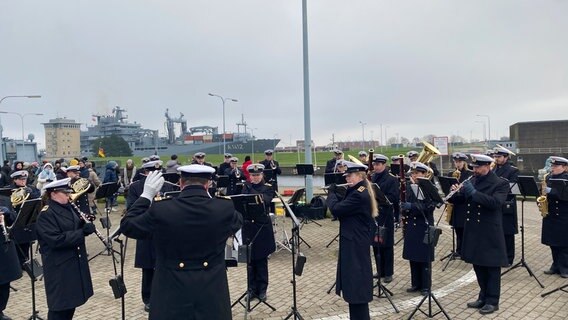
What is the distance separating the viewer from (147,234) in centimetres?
399

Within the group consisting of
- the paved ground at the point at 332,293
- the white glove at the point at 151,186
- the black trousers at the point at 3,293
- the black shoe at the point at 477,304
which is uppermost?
the white glove at the point at 151,186

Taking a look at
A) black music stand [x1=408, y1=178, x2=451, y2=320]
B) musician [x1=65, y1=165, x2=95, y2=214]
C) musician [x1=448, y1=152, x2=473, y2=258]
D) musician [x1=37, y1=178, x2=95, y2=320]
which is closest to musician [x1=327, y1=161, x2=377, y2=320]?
black music stand [x1=408, y1=178, x2=451, y2=320]

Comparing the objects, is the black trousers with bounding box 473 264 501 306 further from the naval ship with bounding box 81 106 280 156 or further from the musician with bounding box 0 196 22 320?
the naval ship with bounding box 81 106 280 156

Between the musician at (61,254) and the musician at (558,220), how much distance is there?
27.2 ft

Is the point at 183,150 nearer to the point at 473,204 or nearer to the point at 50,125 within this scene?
the point at 50,125

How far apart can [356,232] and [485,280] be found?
2.91m

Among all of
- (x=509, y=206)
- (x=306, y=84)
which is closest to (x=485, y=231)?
(x=509, y=206)

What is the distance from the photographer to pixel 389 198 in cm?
878

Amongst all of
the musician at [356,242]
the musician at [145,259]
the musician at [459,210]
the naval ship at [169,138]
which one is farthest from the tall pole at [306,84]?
the naval ship at [169,138]

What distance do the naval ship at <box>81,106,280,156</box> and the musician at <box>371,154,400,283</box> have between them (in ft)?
263

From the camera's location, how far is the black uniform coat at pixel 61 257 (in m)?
5.11

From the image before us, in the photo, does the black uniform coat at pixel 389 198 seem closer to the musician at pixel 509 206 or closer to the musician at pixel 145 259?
the musician at pixel 509 206

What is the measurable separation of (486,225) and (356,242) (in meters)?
2.57

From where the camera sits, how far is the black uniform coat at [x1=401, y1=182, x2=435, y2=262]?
7.57m
